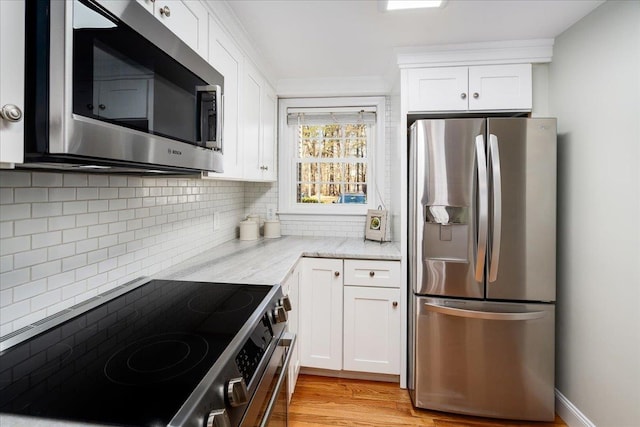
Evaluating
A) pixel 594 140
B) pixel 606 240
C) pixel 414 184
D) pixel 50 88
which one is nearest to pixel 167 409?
pixel 50 88

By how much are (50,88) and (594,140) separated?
90.4 inches

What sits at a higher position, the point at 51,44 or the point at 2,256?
the point at 51,44

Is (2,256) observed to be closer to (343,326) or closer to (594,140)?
(343,326)

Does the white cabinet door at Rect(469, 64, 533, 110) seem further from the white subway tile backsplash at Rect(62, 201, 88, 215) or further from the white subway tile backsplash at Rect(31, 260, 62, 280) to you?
the white subway tile backsplash at Rect(31, 260, 62, 280)

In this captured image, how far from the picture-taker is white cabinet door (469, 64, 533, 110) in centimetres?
215

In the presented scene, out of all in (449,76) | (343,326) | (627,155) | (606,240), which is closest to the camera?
(627,155)

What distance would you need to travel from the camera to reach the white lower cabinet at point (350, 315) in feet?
7.52

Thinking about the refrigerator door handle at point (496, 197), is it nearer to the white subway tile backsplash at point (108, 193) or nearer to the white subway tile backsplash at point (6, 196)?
the white subway tile backsplash at point (108, 193)

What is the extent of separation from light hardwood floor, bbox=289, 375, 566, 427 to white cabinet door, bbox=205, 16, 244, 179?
1.51m

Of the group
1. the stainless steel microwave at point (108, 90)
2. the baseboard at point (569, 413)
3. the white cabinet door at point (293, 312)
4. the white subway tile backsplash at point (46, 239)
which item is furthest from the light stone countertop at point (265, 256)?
the baseboard at point (569, 413)

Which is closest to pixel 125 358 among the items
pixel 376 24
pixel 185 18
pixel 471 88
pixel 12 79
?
pixel 12 79

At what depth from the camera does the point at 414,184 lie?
2.07m

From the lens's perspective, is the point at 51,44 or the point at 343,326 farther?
the point at 343,326

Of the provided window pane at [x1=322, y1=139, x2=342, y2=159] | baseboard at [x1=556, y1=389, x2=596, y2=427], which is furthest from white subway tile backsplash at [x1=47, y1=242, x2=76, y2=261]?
baseboard at [x1=556, y1=389, x2=596, y2=427]
